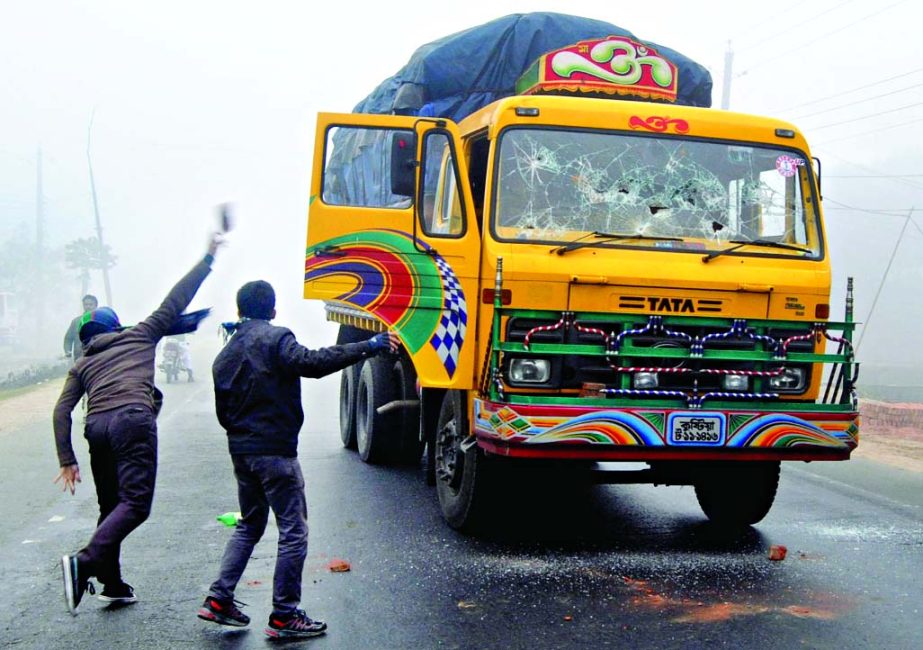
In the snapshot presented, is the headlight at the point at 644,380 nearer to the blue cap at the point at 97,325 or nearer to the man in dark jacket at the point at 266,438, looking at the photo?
the man in dark jacket at the point at 266,438

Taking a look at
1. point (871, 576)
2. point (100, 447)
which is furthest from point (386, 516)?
point (871, 576)

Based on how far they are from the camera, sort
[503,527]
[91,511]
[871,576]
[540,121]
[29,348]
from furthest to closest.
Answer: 1. [29,348]
2. [91,511]
3. [503,527]
4. [540,121]
5. [871,576]

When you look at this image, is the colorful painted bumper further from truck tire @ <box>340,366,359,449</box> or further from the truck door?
truck tire @ <box>340,366,359,449</box>

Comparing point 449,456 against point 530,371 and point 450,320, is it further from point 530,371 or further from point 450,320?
point 530,371

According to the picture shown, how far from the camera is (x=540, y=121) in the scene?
7.07 metres

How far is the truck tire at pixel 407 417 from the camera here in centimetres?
892

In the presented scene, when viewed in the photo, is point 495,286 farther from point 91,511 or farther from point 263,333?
point 91,511

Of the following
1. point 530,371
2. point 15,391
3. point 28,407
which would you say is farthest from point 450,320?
point 15,391

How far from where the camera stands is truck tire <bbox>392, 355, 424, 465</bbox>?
8.92 metres

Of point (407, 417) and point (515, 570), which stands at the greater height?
point (407, 417)

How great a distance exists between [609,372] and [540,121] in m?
1.70

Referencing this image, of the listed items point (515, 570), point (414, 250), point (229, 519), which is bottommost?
point (229, 519)

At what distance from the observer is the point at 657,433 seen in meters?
6.32

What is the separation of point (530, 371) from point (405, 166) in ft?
5.10
